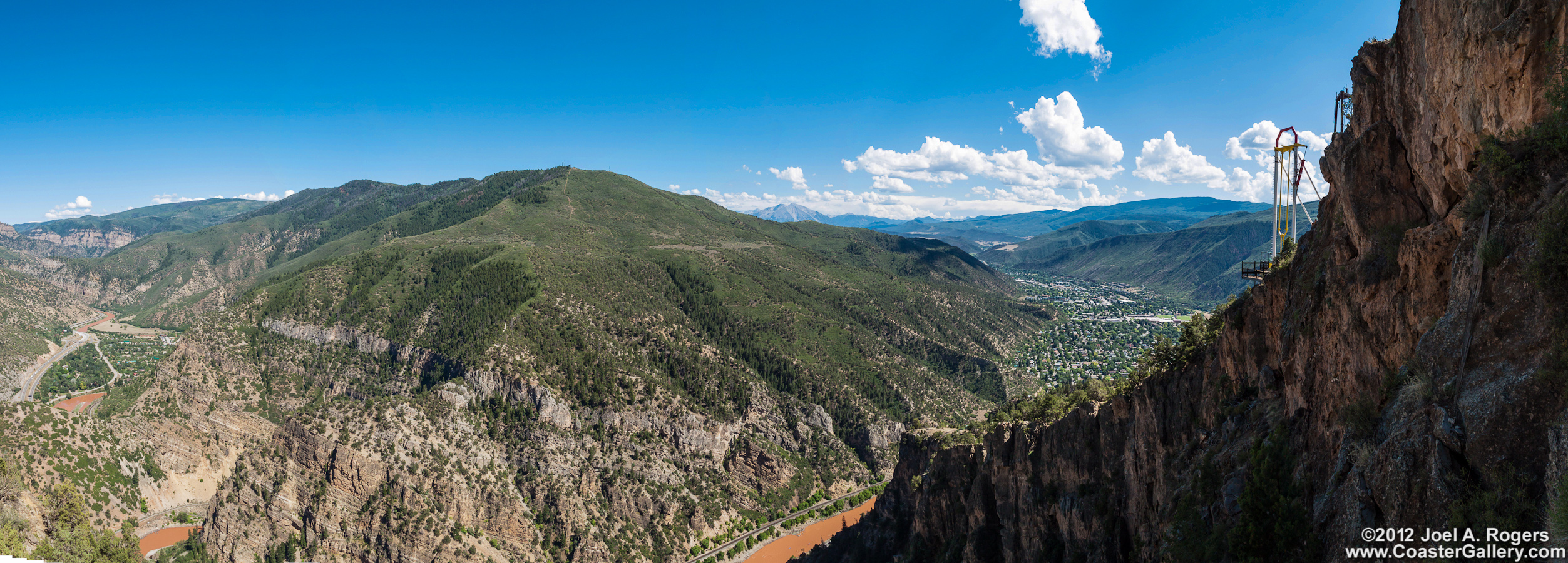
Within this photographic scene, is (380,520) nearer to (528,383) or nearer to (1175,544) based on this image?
(528,383)

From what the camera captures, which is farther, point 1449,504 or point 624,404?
point 624,404

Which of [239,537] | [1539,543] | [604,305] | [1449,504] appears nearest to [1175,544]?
[1449,504]

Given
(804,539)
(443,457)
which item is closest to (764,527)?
(804,539)

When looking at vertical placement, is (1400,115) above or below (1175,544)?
above

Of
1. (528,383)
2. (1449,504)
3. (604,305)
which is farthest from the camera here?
(604,305)

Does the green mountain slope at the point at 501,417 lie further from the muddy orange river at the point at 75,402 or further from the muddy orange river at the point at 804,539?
the muddy orange river at the point at 75,402

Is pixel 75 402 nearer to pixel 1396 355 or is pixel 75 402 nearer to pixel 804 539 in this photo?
pixel 804 539
